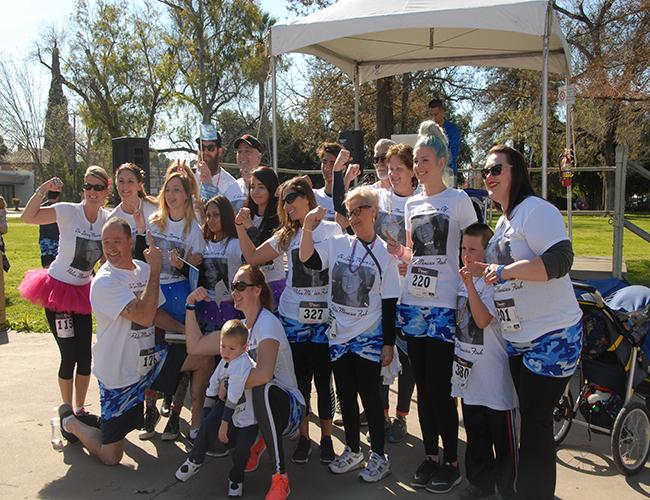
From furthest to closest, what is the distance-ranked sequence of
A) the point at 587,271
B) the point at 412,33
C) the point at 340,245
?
1. the point at 587,271
2. the point at 412,33
3. the point at 340,245

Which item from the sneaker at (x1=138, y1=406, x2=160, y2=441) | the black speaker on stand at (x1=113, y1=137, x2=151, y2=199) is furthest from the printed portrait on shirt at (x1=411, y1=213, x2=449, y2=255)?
the black speaker on stand at (x1=113, y1=137, x2=151, y2=199)

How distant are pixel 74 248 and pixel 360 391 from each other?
7.66 ft

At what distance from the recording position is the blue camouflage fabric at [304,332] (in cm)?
372

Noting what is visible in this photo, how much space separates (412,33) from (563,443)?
19.6 ft

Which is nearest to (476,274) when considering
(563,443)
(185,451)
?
(563,443)

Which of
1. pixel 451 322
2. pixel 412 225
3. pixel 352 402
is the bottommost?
pixel 352 402

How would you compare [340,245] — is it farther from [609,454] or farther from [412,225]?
[609,454]

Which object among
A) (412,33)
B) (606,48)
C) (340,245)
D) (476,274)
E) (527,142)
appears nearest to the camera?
(476,274)

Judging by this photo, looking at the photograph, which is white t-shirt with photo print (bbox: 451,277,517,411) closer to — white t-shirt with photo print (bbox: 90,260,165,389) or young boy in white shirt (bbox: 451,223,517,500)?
young boy in white shirt (bbox: 451,223,517,500)

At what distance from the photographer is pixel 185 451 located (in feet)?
13.0

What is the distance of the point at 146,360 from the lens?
3850 mm

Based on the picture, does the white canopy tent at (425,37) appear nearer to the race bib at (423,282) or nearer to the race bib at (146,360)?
the race bib at (423,282)

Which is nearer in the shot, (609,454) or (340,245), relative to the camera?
(340,245)

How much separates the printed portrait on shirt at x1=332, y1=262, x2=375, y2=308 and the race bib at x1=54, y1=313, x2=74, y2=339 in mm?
2044
